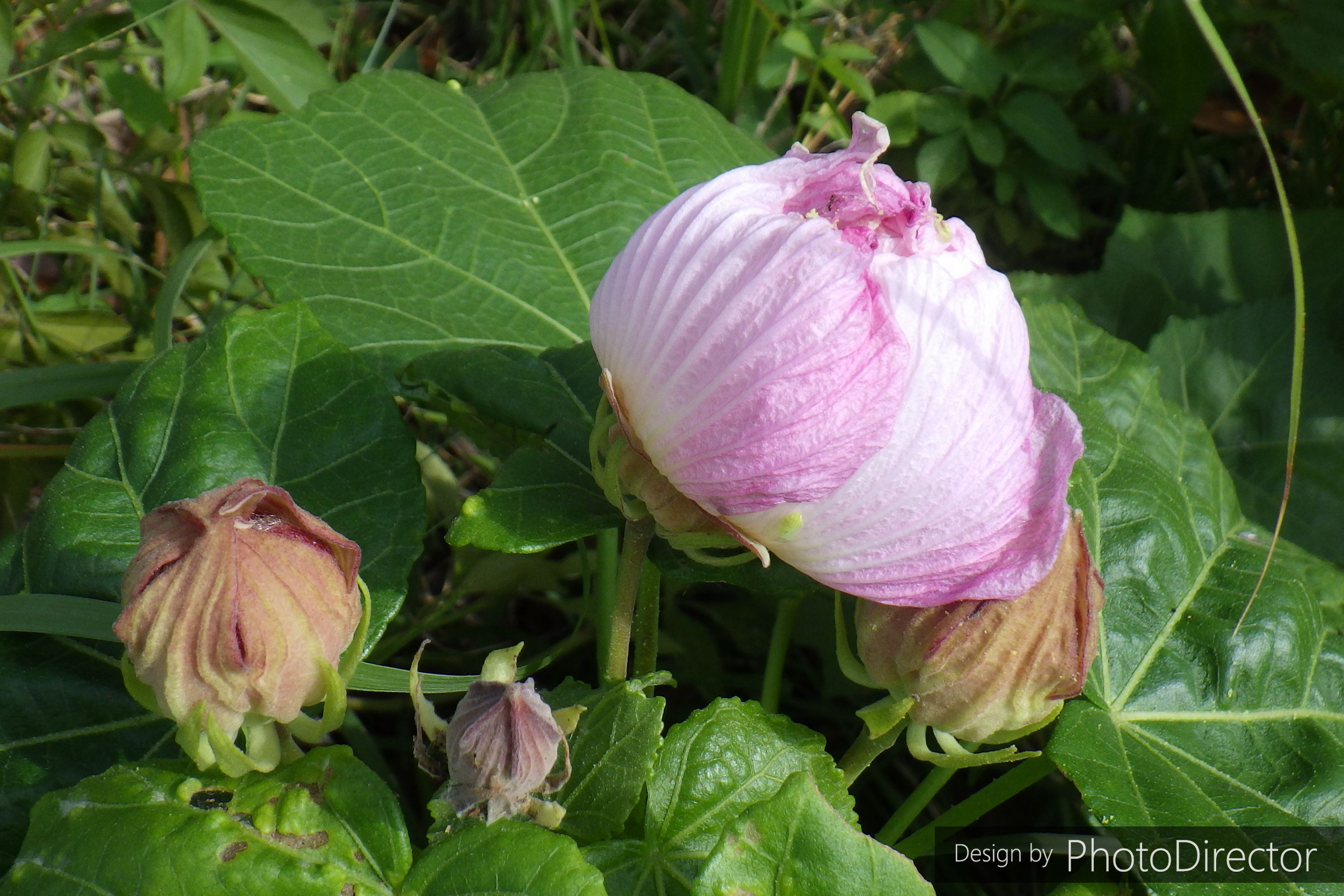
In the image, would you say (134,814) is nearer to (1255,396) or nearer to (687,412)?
(687,412)

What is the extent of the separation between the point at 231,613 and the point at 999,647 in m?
0.58

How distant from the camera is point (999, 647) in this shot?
3.04ft

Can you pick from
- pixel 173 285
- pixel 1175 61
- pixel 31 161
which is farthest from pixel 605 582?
pixel 1175 61

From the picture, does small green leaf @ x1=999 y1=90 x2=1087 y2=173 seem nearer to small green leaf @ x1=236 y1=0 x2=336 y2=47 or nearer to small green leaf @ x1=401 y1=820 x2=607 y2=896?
small green leaf @ x1=236 y1=0 x2=336 y2=47

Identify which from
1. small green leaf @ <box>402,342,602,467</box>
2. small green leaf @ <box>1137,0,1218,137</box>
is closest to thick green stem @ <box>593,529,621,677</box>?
small green leaf @ <box>402,342,602,467</box>

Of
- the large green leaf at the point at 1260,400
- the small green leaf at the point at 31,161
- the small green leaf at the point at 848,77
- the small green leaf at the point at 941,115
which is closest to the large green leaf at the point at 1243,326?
the large green leaf at the point at 1260,400

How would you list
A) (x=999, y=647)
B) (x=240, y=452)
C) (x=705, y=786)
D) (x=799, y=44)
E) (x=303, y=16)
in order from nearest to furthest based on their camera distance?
1. (x=999, y=647)
2. (x=705, y=786)
3. (x=240, y=452)
4. (x=303, y=16)
5. (x=799, y=44)

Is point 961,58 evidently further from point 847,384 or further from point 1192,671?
point 847,384

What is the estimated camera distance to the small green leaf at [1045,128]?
1.99m

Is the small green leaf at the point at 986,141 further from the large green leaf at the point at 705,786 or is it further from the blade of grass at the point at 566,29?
the large green leaf at the point at 705,786

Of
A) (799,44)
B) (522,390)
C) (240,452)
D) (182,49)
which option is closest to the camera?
(240,452)

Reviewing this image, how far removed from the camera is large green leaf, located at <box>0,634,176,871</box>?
1053 millimetres

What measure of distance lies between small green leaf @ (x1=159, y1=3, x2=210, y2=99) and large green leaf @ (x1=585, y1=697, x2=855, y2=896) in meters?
1.21

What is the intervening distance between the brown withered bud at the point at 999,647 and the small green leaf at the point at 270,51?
1216 mm
